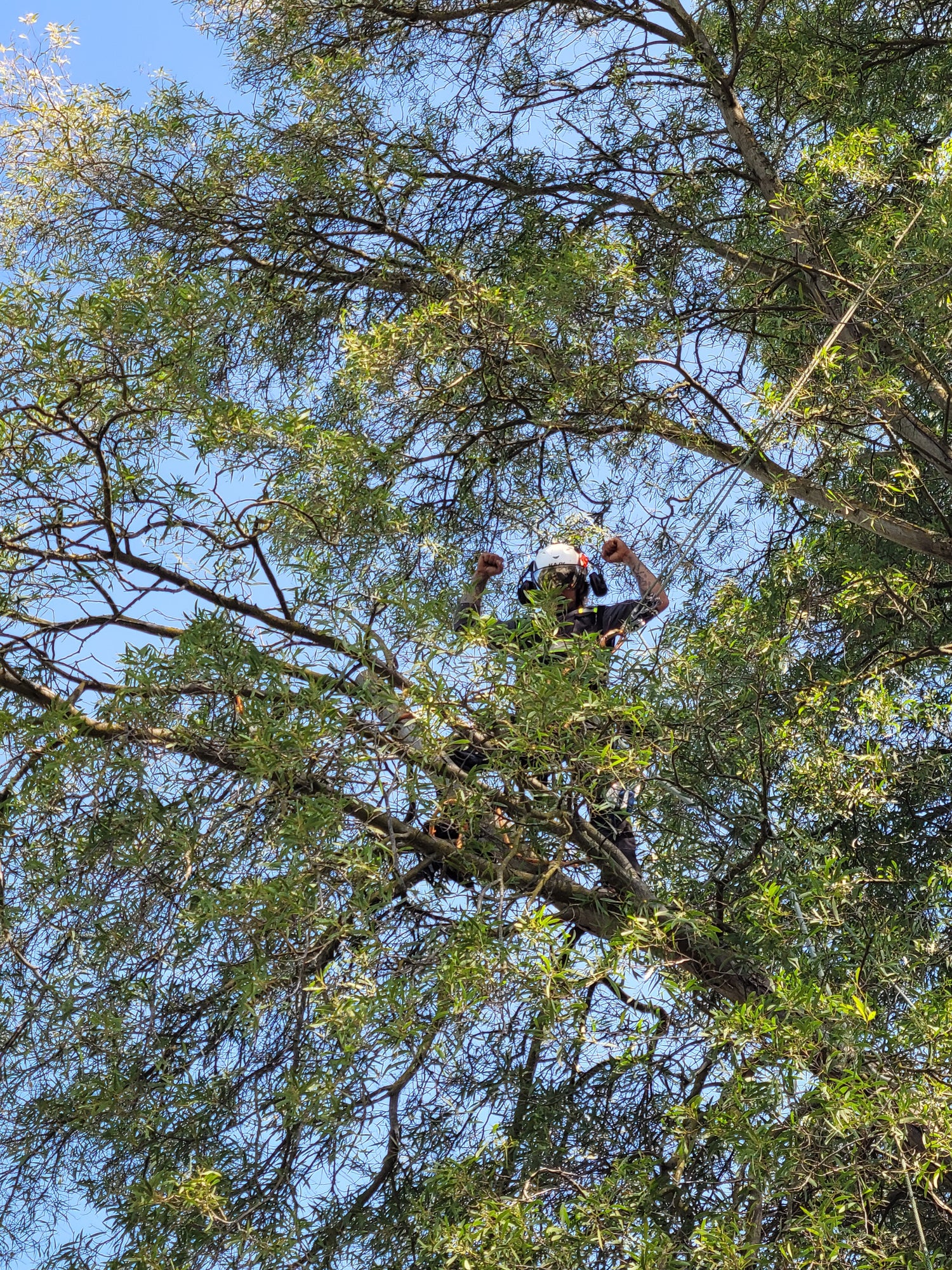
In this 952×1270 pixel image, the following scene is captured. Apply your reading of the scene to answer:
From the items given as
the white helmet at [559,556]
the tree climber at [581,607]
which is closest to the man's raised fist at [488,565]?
the tree climber at [581,607]

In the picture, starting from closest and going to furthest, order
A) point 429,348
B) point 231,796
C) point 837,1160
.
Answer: point 837,1160, point 231,796, point 429,348

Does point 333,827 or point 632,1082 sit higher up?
point 333,827

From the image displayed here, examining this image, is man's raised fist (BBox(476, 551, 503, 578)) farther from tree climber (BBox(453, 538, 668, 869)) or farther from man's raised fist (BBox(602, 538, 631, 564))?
man's raised fist (BBox(602, 538, 631, 564))

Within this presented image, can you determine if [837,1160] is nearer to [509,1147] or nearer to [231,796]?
[509,1147]

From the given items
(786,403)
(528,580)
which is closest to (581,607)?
(528,580)

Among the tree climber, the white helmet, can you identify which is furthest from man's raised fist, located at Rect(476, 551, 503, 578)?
the white helmet

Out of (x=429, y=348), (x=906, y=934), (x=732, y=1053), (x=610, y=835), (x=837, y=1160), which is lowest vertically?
(x=837, y=1160)

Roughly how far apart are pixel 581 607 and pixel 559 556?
0.28m

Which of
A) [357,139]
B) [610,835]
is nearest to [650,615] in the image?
[610,835]

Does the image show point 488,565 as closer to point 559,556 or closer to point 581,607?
point 581,607

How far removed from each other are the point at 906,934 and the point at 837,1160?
1218mm

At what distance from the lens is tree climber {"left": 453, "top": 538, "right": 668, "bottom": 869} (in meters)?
3.78

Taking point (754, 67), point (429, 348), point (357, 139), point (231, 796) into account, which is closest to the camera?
point (231, 796)

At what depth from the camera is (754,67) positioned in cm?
684
